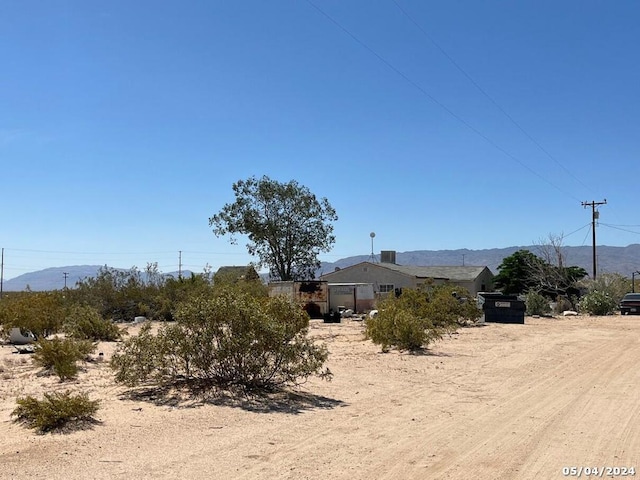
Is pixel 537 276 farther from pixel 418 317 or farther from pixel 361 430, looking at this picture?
pixel 361 430

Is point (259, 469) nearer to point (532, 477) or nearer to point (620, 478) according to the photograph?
point (532, 477)

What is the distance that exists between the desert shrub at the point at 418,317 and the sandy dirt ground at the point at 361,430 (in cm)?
375

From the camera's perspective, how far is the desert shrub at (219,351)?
10.7 m

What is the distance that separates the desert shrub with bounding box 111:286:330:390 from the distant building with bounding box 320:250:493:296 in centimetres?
4727

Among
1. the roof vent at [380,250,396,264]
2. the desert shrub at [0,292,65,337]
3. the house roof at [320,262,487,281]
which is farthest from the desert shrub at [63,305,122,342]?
the roof vent at [380,250,396,264]

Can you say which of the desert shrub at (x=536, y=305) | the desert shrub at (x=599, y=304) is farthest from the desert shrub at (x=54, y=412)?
the desert shrub at (x=599, y=304)

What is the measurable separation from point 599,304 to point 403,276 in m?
20.7

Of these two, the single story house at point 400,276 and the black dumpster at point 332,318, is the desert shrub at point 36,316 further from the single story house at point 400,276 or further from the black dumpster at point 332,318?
the single story house at point 400,276

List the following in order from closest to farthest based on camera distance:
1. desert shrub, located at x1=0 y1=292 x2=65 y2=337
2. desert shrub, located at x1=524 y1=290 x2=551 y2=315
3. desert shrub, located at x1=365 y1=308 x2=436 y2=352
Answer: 1. desert shrub, located at x1=365 y1=308 x2=436 y2=352
2. desert shrub, located at x1=0 y1=292 x2=65 y2=337
3. desert shrub, located at x1=524 y1=290 x2=551 y2=315

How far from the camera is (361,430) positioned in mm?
8516

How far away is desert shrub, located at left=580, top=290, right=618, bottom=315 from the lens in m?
43.8

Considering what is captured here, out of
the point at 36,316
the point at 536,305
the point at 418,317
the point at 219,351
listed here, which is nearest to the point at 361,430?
the point at 219,351

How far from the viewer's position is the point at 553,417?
9352 mm

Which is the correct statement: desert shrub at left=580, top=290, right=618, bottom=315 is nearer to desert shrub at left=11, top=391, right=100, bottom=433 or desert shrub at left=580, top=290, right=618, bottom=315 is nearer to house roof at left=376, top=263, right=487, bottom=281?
house roof at left=376, top=263, right=487, bottom=281
